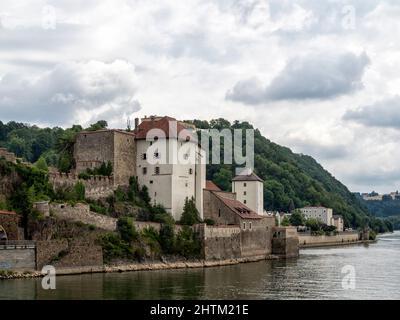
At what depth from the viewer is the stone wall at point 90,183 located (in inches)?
2498

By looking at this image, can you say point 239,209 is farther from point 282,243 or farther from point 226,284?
point 226,284

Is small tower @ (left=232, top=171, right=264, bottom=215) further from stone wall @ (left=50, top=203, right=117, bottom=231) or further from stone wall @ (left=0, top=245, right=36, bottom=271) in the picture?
stone wall @ (left=0, top=245, right=36, bottom=271)

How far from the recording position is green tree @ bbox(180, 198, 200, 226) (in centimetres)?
7031

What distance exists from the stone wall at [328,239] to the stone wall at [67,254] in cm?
6784

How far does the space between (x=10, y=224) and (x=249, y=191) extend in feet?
130

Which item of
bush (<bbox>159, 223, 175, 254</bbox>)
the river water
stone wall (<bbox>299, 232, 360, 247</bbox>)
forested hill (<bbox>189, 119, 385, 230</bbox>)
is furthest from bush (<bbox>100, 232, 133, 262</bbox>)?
forested hill (<bbox>189, 119, 385, 230</bbox>)

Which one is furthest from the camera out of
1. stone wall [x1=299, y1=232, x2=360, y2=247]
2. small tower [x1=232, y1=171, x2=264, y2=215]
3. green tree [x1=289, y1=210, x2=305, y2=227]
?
green tree [x1=289, y1=210, x2=305, y2=227]

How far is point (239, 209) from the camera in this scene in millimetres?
79125

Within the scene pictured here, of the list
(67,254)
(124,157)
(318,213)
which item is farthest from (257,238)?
(318,213)

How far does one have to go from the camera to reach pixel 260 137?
189375mm

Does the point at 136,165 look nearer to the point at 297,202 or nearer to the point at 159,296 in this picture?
the point at 159,296

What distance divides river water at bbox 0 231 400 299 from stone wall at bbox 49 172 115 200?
11.3 metres

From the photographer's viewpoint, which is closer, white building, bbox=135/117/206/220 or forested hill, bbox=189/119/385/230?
white building, bbox=135/117/206/220
